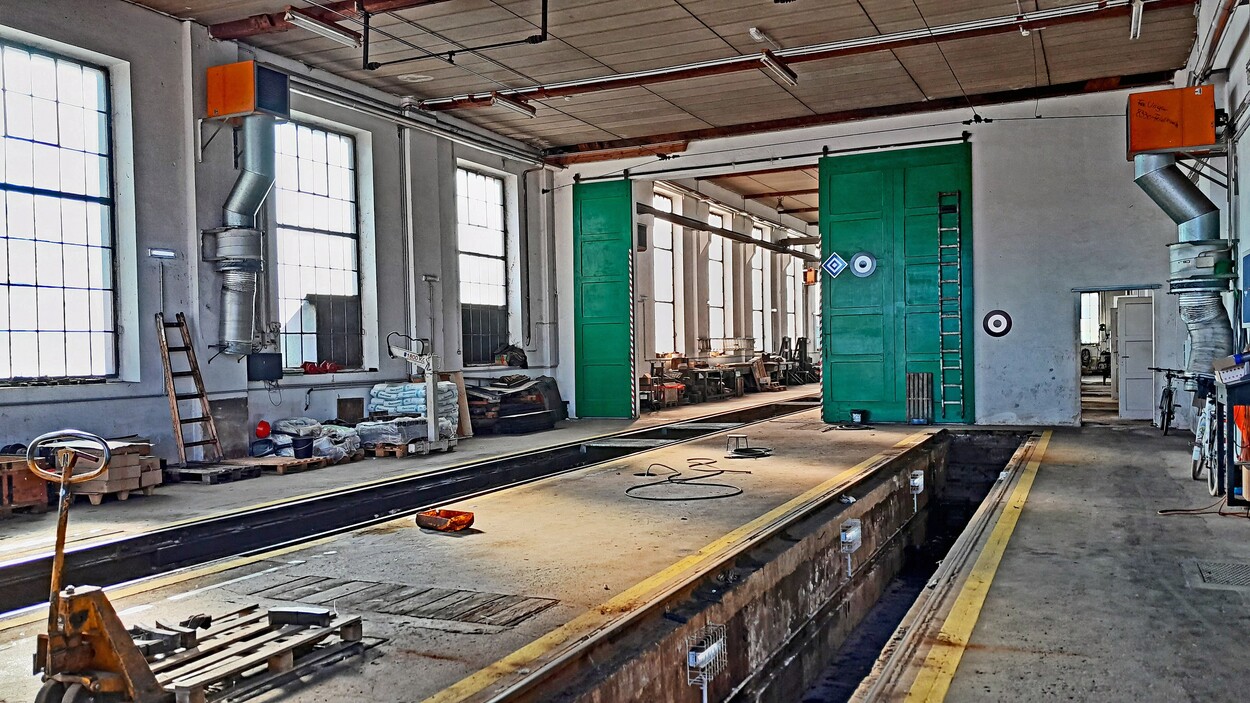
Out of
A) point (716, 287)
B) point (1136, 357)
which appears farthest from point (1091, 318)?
point (1136, 357)

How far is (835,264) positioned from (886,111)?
8.12 feet

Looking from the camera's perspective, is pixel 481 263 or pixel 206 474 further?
pixel 481 263

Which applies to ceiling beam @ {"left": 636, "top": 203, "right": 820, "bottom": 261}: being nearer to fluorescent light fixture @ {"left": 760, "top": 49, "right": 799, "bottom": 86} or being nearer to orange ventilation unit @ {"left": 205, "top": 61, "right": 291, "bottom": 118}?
fluorescent light fixture @ {"left": 760, "top": 49, "right": 799, "bottom": 86}

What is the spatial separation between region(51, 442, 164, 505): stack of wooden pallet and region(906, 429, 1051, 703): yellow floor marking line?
7007 millimetres

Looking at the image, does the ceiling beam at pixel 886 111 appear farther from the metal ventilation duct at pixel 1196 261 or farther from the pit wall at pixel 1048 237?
the metal ventilation duct at pixel 1196 261

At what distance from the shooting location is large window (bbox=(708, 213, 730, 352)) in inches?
957

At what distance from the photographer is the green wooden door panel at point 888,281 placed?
46.5 ft

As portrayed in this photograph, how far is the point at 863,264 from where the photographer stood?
1471 cm

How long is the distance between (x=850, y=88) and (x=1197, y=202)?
4.82m

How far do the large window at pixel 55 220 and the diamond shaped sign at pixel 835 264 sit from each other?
1006 centimetres

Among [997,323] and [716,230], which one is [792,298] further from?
[997,323]

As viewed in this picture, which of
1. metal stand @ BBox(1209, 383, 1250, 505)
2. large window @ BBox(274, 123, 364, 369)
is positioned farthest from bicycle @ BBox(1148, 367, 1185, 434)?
large window @ BBox(274, 123, 364, 369)

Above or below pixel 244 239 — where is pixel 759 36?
above

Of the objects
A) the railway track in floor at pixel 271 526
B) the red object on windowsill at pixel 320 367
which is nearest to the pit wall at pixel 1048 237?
the railway track in floor at pixel 271 526
